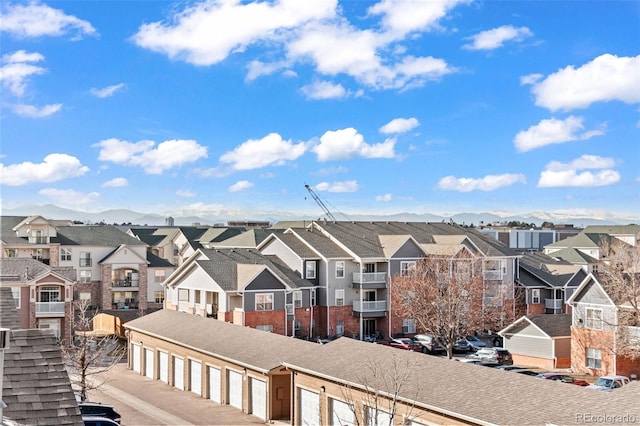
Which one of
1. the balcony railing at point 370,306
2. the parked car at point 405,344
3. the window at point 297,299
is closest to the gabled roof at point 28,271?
the window at point 297,299

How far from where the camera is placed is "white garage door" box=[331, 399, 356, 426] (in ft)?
83.1

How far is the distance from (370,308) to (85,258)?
94.5 ft

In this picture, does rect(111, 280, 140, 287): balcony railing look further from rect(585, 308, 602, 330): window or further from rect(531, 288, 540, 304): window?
rect(585, 308, 602, 330): window

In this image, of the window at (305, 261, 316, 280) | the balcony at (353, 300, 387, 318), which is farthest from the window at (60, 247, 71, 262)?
the balcony at (353, 300, 387, 318)

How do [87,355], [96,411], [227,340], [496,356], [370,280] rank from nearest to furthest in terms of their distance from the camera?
[96,411], [227,340], [87,355], [496,356], [370,280]

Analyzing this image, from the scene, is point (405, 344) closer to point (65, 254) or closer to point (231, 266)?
point (231, 266)

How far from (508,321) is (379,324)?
37.1 ft

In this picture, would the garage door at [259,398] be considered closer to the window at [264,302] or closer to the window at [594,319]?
the window at [264,302]

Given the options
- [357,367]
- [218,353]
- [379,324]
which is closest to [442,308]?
[379,324]

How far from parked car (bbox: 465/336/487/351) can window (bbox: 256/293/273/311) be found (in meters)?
16.4

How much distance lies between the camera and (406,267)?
6025 centimetres

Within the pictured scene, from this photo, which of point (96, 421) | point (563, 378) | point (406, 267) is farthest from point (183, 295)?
point (563, 378)

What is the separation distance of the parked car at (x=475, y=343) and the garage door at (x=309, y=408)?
27.7 m

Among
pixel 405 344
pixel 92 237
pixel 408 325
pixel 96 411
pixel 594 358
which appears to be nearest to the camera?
pixel 96 411
